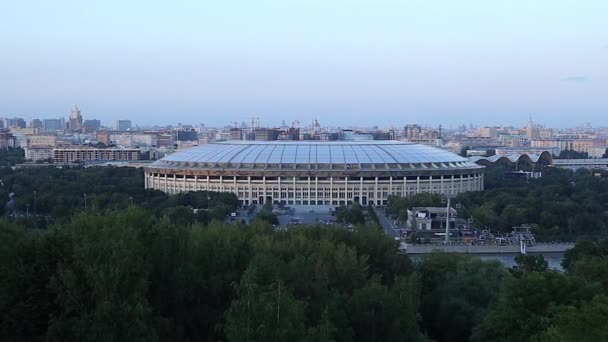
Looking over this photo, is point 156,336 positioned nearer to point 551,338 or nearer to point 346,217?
point 551,338

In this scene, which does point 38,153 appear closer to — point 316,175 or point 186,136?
point 186,136

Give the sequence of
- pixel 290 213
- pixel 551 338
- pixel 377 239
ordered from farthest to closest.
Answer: pixel 290 213 < pixel 377 239 < pixel 551 338

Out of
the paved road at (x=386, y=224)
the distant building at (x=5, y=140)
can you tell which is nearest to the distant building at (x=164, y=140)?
the distant building at (x=5, y=140)

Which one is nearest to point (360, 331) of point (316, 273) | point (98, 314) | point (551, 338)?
point (316, 273)

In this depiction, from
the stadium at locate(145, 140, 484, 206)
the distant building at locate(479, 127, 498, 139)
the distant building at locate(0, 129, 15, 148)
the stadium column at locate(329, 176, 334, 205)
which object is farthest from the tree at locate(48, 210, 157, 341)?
the distant building at locate(479, 127, 498, 139)

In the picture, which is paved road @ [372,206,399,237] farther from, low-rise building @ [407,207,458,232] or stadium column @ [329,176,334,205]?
stadium column @ [329,176,334,205]

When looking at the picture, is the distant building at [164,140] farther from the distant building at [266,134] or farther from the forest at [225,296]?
the forest at [225,296]

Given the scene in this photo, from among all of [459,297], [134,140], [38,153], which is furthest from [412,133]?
[459,297]
